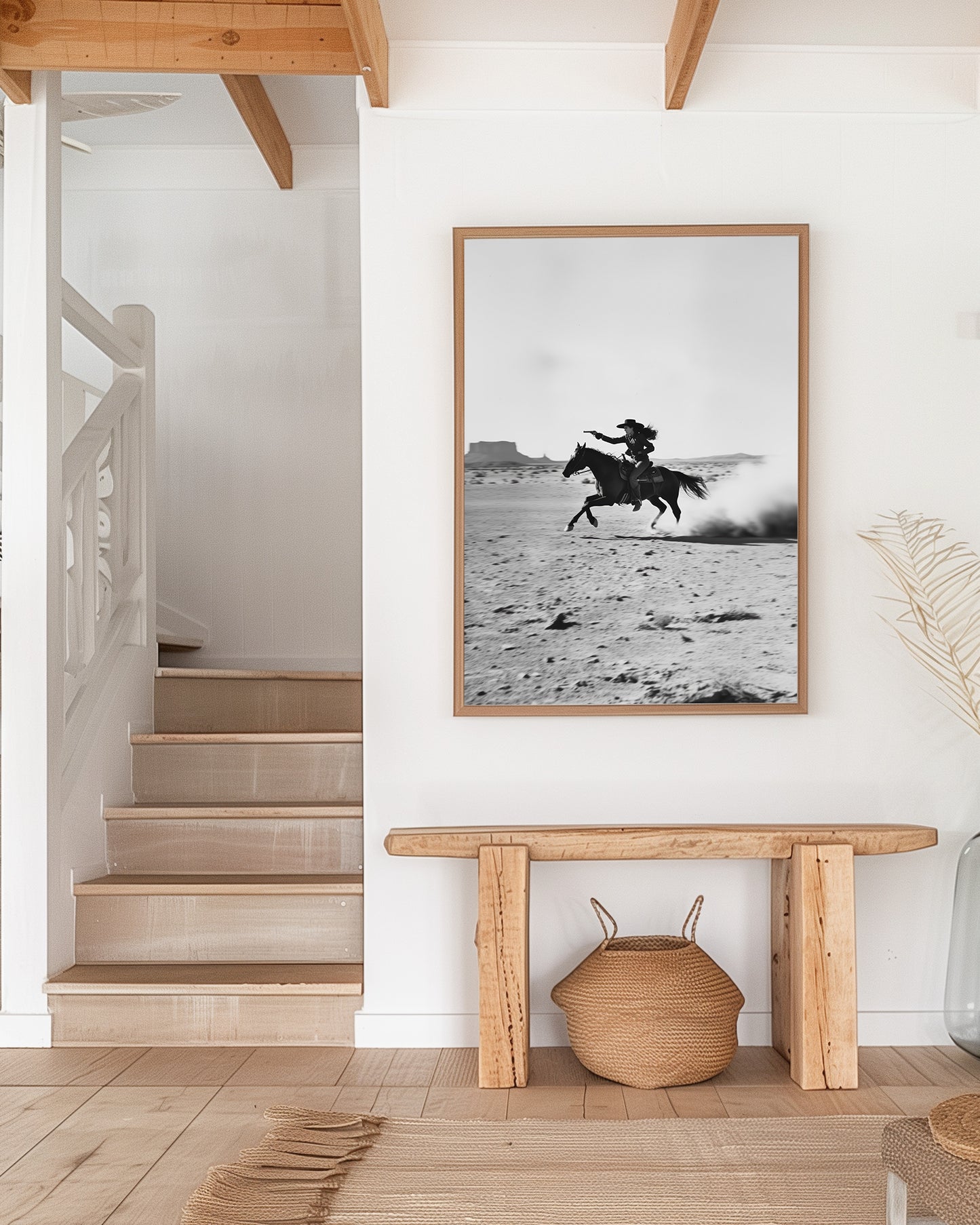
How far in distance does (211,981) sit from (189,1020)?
0.13m

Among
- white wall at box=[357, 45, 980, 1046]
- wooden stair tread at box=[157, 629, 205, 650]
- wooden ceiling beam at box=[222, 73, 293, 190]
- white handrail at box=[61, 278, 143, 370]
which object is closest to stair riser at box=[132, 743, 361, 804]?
white wall at box=[357, 45, 980, 1046]

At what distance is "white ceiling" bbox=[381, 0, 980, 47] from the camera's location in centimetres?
306

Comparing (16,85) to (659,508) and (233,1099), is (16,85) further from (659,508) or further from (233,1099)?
(233,1099)

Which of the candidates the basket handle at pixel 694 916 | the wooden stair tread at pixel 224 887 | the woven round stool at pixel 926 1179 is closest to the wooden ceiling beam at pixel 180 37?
the wooden stair tread at pixel 224 887

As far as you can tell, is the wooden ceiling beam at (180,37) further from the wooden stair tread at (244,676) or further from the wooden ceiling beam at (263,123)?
the wooden stair tread at (244,676)

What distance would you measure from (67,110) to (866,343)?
2576 millimetres

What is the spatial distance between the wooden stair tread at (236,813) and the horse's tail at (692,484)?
1315 mm

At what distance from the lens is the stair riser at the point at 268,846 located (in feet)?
11.2

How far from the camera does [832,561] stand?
3.16m

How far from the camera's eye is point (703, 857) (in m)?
2.79

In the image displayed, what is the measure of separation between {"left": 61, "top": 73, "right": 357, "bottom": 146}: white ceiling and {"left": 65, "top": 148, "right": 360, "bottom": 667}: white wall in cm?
10

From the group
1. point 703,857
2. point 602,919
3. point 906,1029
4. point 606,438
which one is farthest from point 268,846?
point 906,1029

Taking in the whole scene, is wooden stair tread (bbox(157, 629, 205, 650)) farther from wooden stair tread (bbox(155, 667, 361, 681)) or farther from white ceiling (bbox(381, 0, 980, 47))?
white ceiling (bbox(381, 0, 980, 47))

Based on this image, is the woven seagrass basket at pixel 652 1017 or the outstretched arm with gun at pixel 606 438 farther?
the outstretched arm with gun at pixel 606 438
